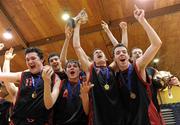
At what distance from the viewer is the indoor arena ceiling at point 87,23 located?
5.66 metres

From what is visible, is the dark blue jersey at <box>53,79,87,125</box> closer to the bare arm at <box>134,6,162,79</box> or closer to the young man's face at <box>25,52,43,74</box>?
the young man's face at <box>25,52,43,74</box>

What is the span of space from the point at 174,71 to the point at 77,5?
470 cm

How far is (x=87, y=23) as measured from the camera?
628 cm

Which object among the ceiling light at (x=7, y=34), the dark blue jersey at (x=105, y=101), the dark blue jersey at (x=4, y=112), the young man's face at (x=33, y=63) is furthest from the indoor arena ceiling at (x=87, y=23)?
the dark blue jersey at (x=105, y=101)

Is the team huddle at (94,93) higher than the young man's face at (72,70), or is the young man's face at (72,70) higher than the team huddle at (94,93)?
the young man's face at (72,70)

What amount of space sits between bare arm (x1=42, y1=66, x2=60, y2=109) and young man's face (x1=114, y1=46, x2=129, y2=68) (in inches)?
27.4

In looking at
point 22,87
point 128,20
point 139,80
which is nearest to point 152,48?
point 139,80

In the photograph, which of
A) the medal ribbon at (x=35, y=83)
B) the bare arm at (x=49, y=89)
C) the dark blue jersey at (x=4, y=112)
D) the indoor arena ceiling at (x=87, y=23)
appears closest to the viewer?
the bare arm at (x=49, y=89)

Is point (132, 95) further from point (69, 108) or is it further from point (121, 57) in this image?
point (69, 108)

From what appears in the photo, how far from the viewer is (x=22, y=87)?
289 centimetres

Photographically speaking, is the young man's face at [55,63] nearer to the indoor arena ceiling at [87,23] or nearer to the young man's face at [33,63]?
the young man's face at [33,63]

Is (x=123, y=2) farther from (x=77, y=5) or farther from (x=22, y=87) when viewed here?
(x=22, y=87)

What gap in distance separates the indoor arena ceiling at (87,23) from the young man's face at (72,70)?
271 cm

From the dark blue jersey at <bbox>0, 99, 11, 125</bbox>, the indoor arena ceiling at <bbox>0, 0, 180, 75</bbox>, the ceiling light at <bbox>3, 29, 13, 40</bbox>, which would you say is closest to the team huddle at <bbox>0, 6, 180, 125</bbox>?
the dark blue jersey at <bbox>0, 99, 11, 125</bbox>
